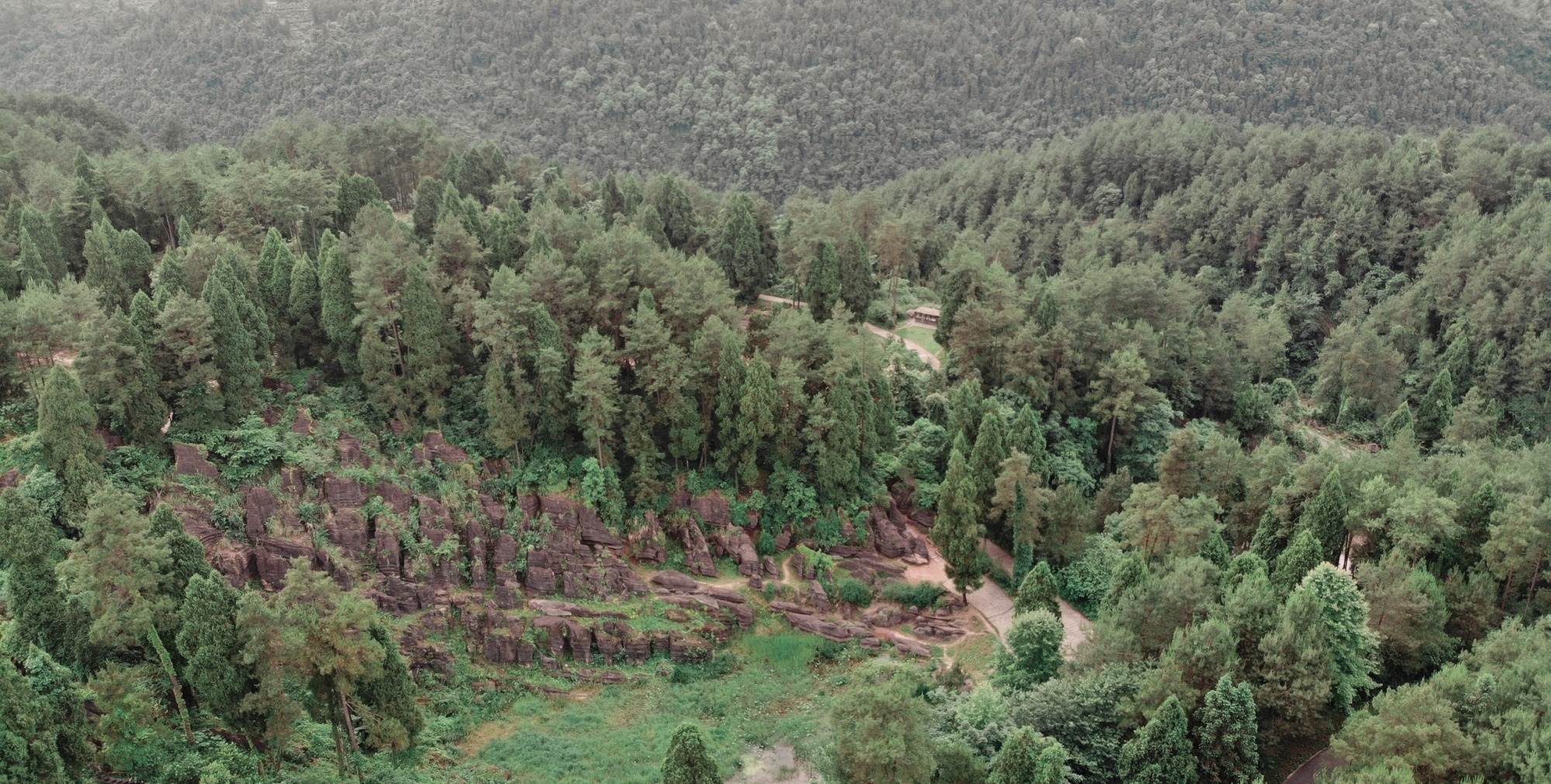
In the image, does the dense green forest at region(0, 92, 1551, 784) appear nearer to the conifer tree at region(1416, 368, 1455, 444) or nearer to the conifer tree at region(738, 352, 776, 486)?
the conifer tree at region(738, 352, 776, 486)

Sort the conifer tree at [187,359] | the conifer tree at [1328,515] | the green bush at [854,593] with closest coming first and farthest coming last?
the conifer tree at [1328,515], the conifer tree at [187,359], the green bush at [854,593]

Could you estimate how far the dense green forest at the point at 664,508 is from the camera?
32812mm

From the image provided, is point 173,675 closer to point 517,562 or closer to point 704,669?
point 517,562

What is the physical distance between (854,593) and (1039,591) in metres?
9.07

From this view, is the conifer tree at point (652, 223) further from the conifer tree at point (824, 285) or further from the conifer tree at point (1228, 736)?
the conifer tree at point (1228, 736)

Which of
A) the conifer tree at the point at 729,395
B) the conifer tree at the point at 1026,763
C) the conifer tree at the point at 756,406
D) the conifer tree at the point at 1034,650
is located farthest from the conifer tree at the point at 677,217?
the conifer tree at the point at 1026,763

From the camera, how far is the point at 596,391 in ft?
158

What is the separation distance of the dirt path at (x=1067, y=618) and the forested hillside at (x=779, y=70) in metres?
103

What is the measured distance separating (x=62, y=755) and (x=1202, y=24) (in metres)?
187

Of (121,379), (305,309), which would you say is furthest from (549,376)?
(121,379)

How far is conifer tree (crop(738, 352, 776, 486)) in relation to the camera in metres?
50.0

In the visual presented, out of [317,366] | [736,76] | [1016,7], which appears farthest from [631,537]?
[1016,7]

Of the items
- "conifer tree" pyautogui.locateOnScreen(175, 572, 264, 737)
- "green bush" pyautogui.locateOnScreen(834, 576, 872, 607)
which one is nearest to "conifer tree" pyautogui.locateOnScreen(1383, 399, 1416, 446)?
"green bush" pyautogui.locateOnScreen(834, 576, 872, 607)

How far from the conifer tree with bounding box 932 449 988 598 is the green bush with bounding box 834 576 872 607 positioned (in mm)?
4073
